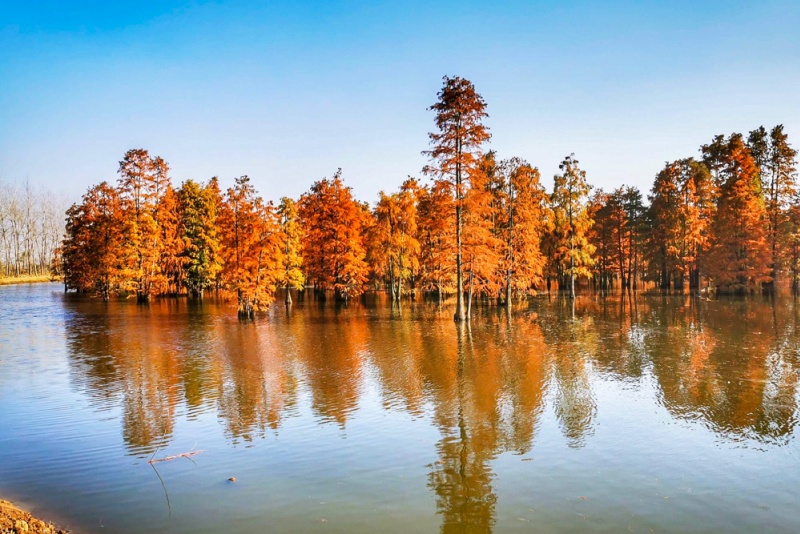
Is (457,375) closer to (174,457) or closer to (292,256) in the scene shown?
(174,457)

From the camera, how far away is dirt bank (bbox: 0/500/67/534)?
6.76 meters

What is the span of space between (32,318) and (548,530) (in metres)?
45.7

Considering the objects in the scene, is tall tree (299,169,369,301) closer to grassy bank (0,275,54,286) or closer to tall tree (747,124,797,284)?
tall tree (747,124,797,284)

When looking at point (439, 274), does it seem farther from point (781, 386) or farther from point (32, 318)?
point (32, 318)

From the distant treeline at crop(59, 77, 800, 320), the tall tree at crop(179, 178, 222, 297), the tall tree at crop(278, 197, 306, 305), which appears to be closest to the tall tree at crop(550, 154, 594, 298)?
the distant treeline at crop(59, 77, 800, 320)

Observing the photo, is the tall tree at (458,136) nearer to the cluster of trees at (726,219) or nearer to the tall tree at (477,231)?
the tall tree at (477,231)

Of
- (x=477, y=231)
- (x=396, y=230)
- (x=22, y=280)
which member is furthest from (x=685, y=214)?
(x=22, y=280)

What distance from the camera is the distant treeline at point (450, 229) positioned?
1510 inches

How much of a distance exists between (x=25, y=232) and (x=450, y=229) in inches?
5697

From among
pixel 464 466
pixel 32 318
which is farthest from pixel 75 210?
pixel 464 466

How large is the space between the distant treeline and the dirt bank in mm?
31253

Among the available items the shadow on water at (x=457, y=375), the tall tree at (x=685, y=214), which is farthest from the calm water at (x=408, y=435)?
the tall tree at (x=685, y=214)

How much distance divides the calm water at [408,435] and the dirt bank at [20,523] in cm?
46

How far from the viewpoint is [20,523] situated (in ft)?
22.7
